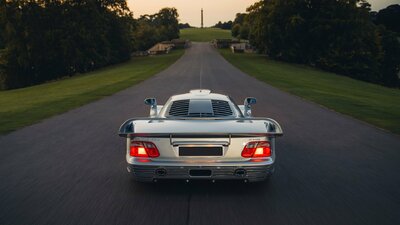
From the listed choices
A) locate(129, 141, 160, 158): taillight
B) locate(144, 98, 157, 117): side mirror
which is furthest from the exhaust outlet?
locate(144, 98, 157, 117): side mirror

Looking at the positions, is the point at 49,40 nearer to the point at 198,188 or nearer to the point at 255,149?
the point at 198,188

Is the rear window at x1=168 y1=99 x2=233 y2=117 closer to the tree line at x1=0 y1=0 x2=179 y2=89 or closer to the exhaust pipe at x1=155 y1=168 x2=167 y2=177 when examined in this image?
the exhaust pipe at x1=155 y1=168 x2=167 y2=177

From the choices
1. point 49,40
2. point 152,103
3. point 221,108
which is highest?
point 49,40

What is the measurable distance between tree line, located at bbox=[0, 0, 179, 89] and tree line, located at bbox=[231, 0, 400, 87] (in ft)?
71.6

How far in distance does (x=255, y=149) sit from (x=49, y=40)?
50211 millimetres

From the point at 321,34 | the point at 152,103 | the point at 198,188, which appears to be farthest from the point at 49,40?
the point at 198,188

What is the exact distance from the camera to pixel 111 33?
6359 cm

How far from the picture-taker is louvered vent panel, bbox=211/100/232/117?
6.57 m

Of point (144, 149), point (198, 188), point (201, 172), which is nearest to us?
point (201, 172)

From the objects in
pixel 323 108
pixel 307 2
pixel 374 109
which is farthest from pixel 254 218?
pixel 307 2

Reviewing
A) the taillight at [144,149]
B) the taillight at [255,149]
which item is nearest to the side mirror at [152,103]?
the taillight at [144,149]

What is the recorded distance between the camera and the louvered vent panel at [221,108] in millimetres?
6565

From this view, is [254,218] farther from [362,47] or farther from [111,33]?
[111,33]

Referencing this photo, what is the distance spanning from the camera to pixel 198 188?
→ 231 inches
